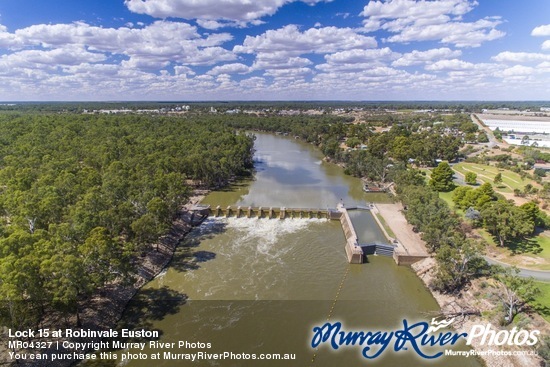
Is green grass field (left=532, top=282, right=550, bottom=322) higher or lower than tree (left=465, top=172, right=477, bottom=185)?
lower

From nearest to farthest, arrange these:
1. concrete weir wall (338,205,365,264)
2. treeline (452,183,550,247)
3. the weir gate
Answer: treeline (452,183,550,247) < concrete weir wall (338,205,365,264) < the weir gate

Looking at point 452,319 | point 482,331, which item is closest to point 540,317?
point 482,331

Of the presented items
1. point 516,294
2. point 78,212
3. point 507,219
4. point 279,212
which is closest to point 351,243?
point 279,212

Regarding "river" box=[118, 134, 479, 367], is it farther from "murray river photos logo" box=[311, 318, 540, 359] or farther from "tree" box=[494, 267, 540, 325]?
"tree" box=[494, 267, 540, 325]

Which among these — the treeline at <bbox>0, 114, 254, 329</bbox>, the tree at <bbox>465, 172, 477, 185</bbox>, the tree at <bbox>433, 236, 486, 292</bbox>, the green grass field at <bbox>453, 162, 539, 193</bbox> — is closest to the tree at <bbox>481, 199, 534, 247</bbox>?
the tree at <bbox>433, 236, 486, 292</bbox>

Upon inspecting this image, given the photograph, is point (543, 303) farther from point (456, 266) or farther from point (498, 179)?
point (498, 179)

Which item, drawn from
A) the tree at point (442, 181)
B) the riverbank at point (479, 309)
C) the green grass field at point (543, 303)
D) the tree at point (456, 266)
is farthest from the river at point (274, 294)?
the tree at point (442, 181)

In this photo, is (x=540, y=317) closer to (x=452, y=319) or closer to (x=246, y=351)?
(x=452, y=319)
